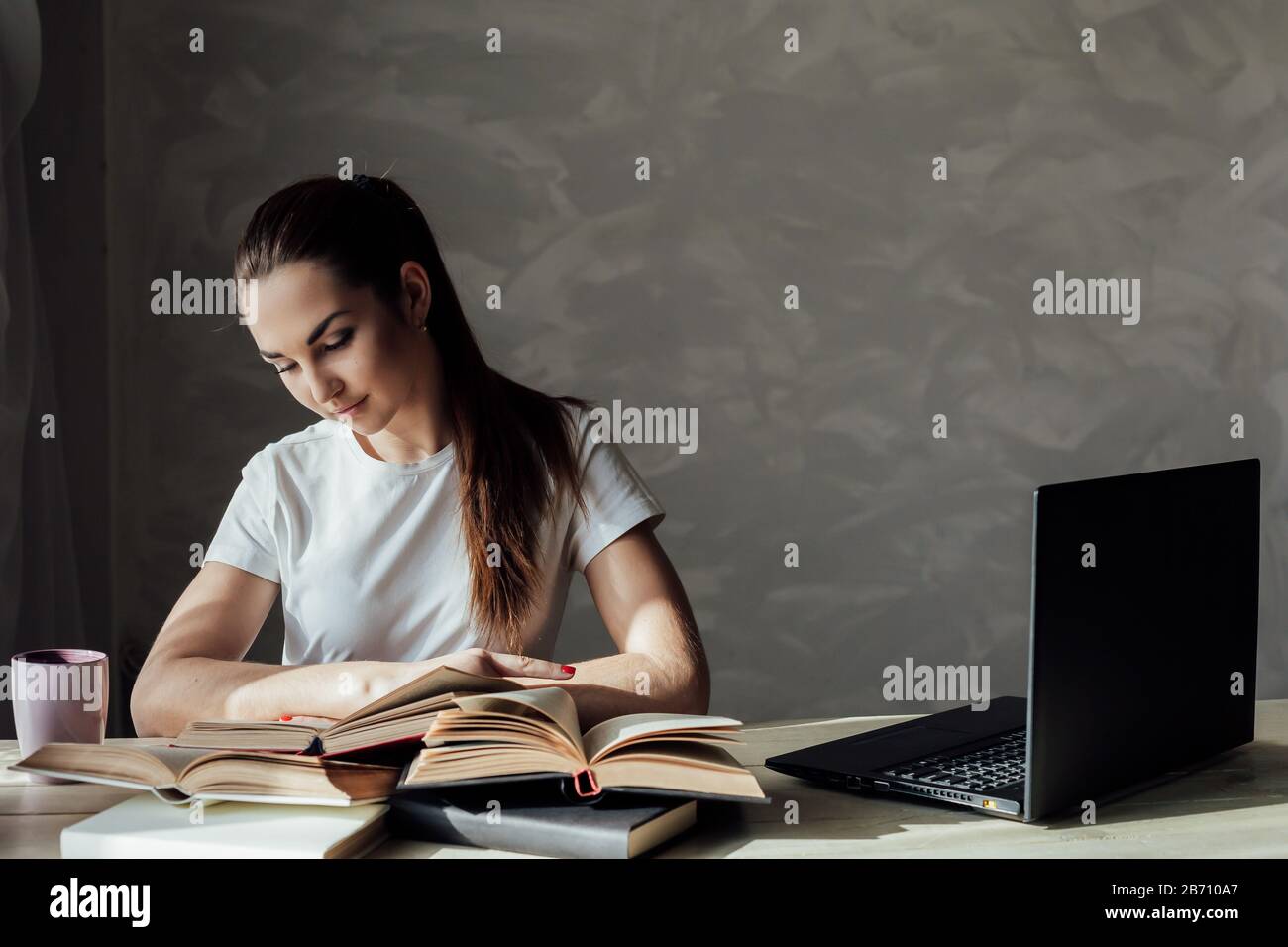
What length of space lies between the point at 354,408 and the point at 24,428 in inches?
34.0

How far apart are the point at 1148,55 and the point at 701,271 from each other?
1146 millimetres

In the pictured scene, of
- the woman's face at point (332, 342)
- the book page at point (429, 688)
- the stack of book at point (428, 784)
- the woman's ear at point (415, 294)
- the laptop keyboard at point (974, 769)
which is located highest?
the woman's ear at point (415, 294)

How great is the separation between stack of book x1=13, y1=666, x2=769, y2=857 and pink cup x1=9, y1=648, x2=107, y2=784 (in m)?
0.17

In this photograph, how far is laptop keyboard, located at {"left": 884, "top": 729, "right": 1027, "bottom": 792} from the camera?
102cm

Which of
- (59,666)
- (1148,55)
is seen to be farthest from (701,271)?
(59,666)

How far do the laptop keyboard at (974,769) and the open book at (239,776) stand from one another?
16.7 inches

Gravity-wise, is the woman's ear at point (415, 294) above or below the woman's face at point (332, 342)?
above

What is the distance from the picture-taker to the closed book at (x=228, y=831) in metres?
0.85

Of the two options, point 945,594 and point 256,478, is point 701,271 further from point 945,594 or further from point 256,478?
point 256,478

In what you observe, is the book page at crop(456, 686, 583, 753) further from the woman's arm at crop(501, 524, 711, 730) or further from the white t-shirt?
the white t-shirt

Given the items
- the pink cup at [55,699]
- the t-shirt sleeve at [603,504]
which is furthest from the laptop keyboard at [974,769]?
the pink cup at [55,699]

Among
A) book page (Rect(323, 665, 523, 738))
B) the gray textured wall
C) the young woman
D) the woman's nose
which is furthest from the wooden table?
the gray textured wall

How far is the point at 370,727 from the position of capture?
0.98 meters

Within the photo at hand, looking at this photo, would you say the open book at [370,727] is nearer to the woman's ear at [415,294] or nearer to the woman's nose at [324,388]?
the woman's nose at [324,388]
